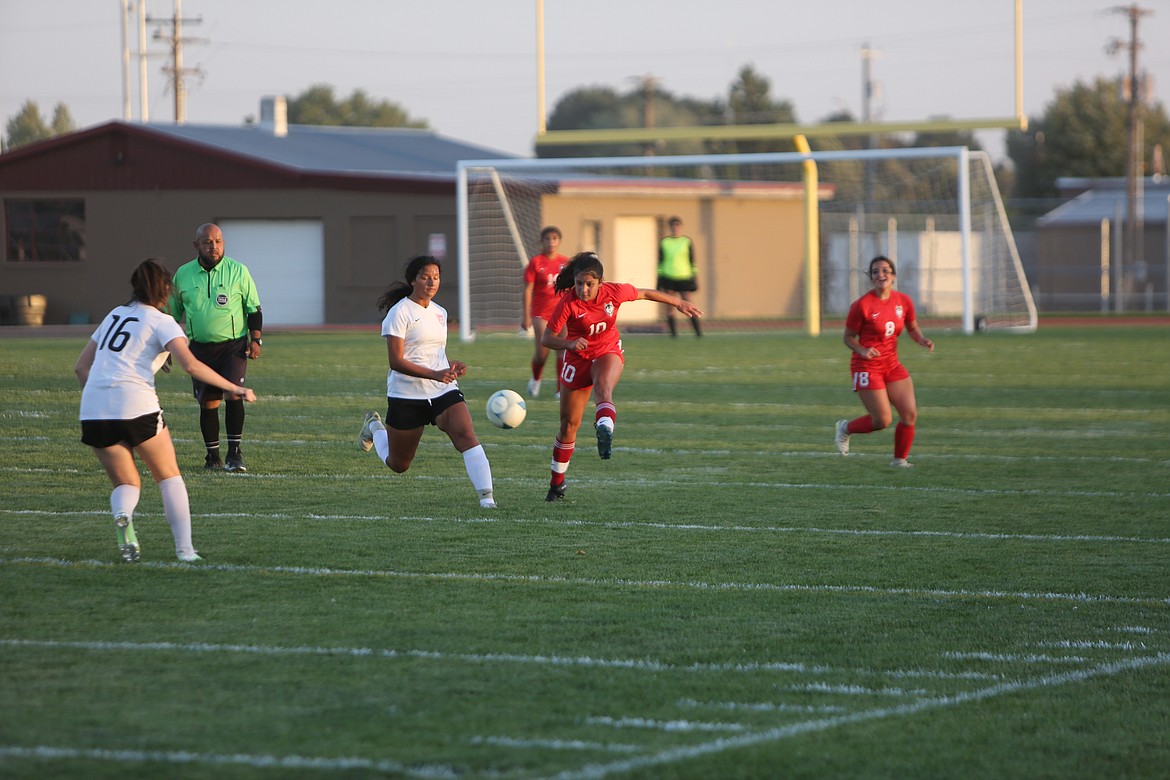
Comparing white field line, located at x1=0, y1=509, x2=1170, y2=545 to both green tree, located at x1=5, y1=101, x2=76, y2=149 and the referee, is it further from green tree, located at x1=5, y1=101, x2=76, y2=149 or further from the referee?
green tree, located at x1=5, y1=101, x2=76, y2=149

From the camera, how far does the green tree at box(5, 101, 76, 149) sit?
58000mm

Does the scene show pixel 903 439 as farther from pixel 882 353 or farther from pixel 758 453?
pixel 758 453

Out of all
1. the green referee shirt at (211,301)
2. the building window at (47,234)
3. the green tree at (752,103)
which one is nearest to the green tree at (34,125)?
the building window at (47,234)

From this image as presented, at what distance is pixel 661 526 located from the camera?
9102 mm

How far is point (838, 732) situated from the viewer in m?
5.03

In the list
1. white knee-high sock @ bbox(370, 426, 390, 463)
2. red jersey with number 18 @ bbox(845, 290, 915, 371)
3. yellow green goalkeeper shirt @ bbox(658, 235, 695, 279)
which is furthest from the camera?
yellow green goalkeeper shirt @ bbox(658, 235, 695, 279)

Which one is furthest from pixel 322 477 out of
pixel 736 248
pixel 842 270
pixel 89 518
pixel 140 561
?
pixel 736 248

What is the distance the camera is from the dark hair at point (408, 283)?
30.6ft

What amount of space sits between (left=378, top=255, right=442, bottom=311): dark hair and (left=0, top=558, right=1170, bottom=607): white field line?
2334 mm

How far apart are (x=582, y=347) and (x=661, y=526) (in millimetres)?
1329

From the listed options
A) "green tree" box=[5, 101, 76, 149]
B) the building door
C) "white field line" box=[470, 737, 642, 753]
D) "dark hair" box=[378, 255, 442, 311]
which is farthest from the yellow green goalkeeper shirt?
"green tree" box=[5, 101, 76, 149]

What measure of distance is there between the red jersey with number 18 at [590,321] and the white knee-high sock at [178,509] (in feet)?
10.1

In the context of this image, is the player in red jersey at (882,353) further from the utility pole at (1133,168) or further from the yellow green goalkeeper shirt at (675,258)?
the utility pole at (1133,168)

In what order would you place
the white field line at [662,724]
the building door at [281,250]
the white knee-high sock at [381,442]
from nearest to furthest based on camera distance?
the white field line at [662,724] → the white knee-high sock at [381,442] → the building door at [281,250]
